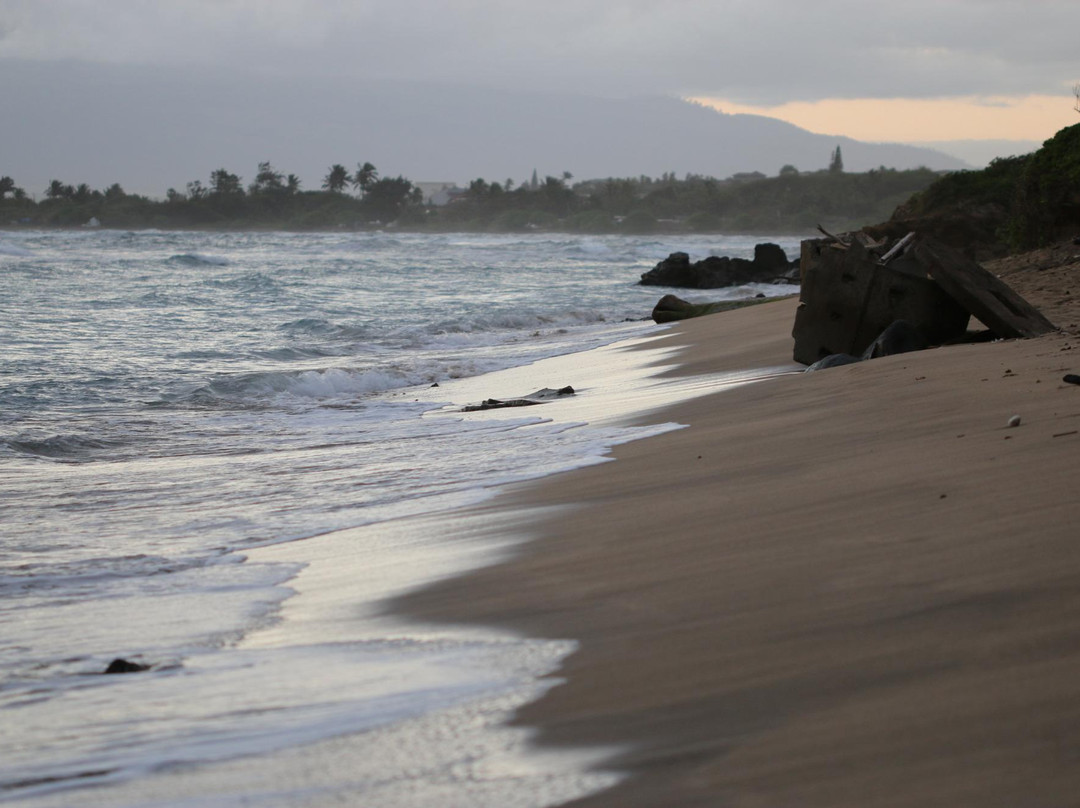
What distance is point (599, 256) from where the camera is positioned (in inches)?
2109

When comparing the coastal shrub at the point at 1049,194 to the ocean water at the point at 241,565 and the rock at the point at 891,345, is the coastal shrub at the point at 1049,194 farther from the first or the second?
the rock at the point at 891,345

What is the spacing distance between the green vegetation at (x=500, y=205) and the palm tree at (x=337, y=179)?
2886 millimetres

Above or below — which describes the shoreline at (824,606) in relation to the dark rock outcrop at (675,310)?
below

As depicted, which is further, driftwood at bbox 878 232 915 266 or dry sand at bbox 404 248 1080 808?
driftwood at bbox 878 232 915 266

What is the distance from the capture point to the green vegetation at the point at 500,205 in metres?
124

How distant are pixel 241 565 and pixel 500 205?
140500 mm

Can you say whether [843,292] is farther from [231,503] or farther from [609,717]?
[609,717]

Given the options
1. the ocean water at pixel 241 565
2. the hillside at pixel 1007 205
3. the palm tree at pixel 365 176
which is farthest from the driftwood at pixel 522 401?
the palm tree at pixel 365 176

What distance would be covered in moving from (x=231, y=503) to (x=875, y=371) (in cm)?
386

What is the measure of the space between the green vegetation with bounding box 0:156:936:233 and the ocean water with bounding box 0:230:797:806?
366 feet

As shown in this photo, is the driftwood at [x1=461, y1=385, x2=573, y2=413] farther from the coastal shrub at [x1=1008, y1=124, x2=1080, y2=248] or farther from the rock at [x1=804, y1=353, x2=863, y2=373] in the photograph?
the coastal shrub at [x1=1008, y1=124, x2=1080, y2=248]

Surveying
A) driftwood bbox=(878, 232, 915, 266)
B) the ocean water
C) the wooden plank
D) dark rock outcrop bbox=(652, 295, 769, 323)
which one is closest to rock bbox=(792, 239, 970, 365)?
driftwood bbox=(878, 232, 915, 266)

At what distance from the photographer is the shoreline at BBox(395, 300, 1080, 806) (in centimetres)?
199

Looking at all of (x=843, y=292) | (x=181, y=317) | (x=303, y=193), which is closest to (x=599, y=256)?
(x=181, y=317)
